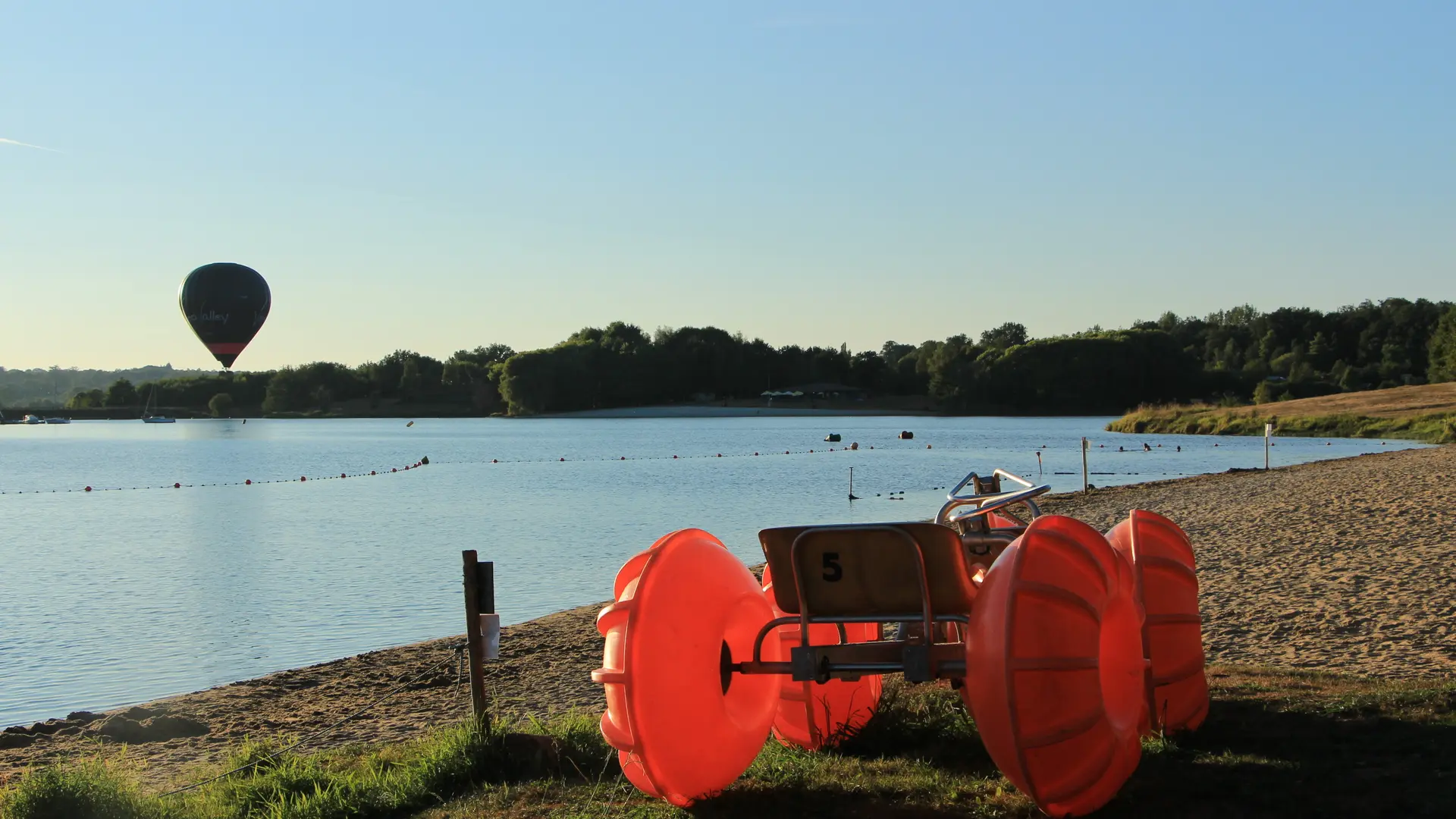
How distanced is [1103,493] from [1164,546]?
27879 mm

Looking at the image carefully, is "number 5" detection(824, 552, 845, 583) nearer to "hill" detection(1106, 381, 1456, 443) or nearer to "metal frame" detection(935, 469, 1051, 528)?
"metal frame" detection(935, 469, 1051, 528)

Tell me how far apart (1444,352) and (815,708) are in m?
106

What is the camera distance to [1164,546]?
667 centimetres

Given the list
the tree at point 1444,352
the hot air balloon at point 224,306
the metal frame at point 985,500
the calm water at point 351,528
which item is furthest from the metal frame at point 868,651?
the tree at point 1444,352

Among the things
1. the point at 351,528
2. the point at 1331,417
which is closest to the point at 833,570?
the point at 351,528

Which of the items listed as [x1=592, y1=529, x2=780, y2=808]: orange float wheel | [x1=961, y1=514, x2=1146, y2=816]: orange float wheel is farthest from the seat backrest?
[x1=592, y1=529, x2=780, y2=808]: orange float wheel

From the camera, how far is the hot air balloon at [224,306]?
46.2m

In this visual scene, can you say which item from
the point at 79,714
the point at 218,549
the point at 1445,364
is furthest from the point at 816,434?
the point at 79,714

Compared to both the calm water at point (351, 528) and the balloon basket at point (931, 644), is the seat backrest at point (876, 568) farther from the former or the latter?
the calm water at point (351, 528)

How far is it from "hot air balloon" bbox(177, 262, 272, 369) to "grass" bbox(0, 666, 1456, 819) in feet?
136

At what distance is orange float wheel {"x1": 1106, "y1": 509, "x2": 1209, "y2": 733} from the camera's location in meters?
6.32

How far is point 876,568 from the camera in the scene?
544 centimetres

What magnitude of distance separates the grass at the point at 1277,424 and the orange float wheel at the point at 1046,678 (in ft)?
190

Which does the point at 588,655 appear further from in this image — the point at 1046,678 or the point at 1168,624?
the point at 1046,678
